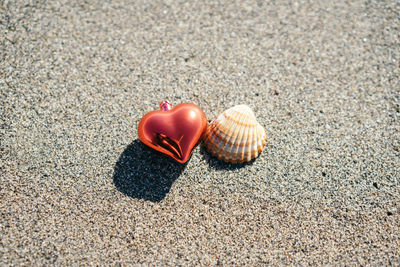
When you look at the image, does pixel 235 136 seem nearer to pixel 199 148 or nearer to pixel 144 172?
pixel 199 148

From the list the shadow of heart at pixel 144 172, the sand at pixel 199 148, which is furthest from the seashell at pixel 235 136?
the shadow of heart at pixel 144 172

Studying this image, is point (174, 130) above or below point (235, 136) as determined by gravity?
above

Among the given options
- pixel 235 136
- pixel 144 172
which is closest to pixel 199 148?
pixel 235 136

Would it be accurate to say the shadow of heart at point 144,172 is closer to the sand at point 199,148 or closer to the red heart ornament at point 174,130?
the sand at point 199,148

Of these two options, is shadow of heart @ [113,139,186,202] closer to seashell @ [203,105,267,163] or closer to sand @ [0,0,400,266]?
sand @ [0,0,400,266]

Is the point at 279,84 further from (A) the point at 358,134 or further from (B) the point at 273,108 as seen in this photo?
(A) the point at 358,134
